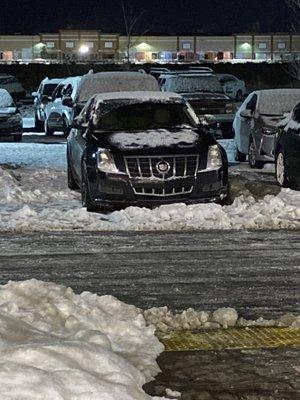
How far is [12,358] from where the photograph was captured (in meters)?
5.48

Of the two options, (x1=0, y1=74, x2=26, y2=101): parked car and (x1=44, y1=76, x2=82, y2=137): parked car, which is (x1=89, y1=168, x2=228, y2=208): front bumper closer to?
(x1=44, y1=76, x2=82, y2=137): parked car

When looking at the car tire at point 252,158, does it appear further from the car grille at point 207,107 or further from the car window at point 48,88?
the car window at point 48,88

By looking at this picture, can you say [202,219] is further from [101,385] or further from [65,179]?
[101,385]

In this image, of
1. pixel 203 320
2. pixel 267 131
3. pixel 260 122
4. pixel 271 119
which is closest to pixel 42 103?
pixel 260 122

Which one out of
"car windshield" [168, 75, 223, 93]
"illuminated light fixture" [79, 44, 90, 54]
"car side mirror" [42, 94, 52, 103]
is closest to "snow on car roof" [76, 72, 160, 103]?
"car windshield" [168, 75, 223, 93]

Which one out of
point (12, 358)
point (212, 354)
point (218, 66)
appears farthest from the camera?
point (218, 66)

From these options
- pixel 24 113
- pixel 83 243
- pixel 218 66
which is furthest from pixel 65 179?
pixel 218 66

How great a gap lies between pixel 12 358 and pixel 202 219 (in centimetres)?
643

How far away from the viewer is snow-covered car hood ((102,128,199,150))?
1230cm

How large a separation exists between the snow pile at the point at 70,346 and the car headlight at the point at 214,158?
17.6ft

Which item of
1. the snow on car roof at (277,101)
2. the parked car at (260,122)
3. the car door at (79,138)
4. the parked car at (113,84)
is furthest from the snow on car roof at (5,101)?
the car door at (79,138)

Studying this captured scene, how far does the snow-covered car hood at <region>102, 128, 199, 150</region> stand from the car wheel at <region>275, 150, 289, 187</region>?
268 cm

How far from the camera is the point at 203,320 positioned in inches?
282

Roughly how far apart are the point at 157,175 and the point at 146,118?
1.96 meters
